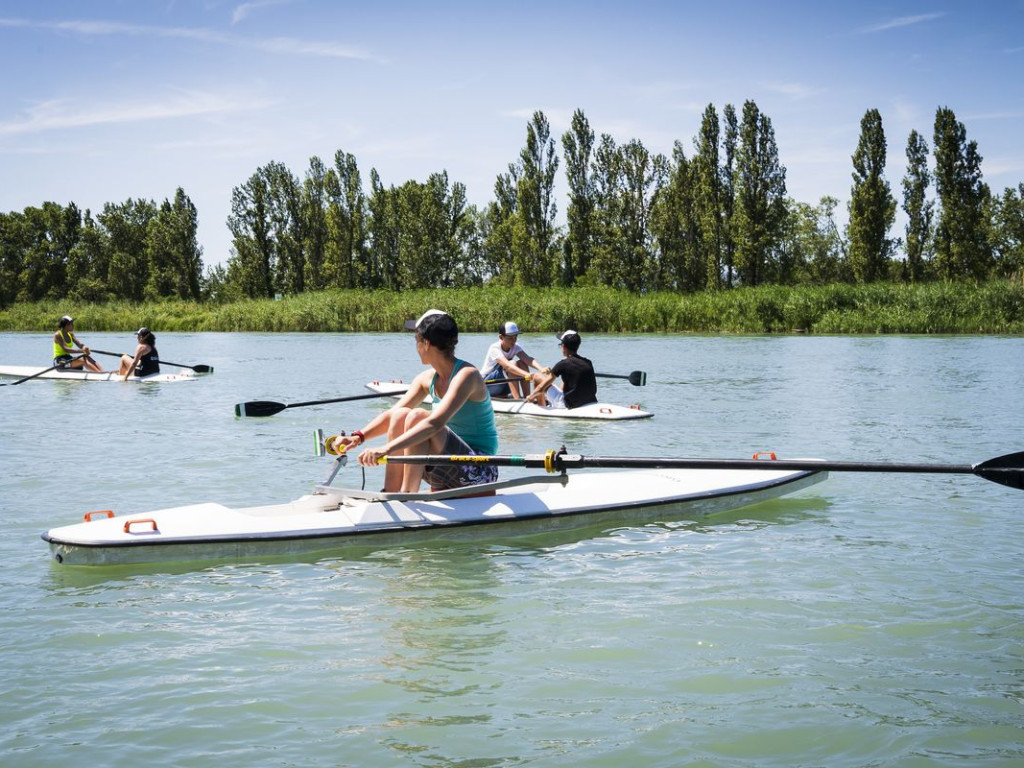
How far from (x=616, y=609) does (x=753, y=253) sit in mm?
45017

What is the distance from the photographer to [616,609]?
5.86 m

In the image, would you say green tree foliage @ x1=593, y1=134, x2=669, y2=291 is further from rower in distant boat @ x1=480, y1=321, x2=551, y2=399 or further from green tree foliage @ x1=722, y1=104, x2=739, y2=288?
rower in distant boat @ x1=480, y1=321, x2=551, y2=399

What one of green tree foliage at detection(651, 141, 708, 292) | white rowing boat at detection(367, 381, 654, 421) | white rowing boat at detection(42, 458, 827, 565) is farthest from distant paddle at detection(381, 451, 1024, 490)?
green tree foliage at detection(651, 141, 708, 292)

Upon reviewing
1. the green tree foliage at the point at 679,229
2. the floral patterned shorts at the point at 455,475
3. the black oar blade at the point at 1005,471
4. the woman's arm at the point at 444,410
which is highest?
the green tree foliage at the point at 679,229

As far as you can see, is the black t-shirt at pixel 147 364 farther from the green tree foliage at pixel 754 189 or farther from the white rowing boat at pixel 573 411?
the green tree foliage at pixel 754 189

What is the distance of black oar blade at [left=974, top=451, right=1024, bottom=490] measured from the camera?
5590mm

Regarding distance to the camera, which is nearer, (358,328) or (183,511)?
(183,511)

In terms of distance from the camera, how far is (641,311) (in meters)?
A: 41.3

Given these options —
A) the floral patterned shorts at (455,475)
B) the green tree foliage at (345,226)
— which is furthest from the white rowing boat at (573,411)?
the green tree foliage at (345,226)

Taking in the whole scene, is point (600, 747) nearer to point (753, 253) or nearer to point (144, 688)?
point (144, 688)

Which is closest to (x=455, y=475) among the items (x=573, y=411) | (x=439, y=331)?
(x=439, y=331)

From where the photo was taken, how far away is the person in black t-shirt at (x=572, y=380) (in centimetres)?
1413

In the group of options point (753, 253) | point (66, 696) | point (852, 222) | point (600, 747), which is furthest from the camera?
point (753, 253)

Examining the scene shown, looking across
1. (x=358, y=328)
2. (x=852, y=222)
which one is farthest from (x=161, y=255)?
(x=852, y=222)
